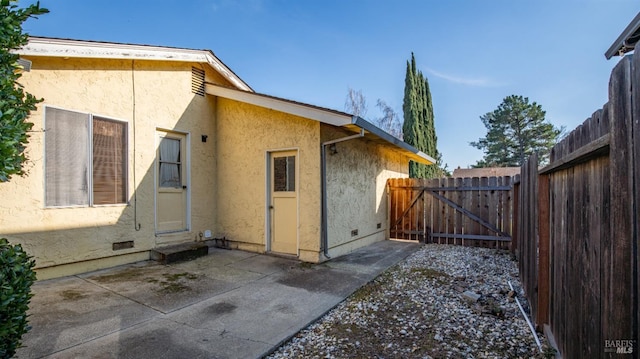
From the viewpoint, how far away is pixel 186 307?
3547 mm

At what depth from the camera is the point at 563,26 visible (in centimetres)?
852

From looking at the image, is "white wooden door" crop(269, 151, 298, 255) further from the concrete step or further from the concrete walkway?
the concrete step

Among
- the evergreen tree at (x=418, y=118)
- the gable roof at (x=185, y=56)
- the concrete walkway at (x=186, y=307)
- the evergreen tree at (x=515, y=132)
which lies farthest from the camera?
the evergreen tree at (x=515, y=132)

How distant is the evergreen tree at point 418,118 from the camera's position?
1870cm

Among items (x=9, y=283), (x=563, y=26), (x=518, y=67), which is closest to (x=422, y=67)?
(x=518, y=67)

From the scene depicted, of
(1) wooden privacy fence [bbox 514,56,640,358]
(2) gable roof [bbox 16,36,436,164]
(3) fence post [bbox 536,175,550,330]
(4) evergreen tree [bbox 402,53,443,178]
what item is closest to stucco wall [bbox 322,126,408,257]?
(2) gable roof [bbox 16,36,436,164]

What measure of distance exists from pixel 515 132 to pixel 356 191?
24.9 metres

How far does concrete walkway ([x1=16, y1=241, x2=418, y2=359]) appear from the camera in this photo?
2.66 meters

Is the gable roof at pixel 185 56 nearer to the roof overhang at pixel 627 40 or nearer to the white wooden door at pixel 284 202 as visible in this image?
the white wooden door at pixel 284 202

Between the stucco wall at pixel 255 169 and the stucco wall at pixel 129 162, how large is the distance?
378 millimetres

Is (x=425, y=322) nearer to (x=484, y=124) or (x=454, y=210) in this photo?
(x=454, y=210)

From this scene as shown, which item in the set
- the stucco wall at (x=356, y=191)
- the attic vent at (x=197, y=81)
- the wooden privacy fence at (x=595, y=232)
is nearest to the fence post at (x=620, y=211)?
the wooden privacy fence at (x=595, y=232)

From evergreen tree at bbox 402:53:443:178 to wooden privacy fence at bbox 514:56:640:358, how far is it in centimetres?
1619

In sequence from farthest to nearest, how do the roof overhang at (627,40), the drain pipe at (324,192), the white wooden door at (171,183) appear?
the white wooden door at (171,183) → the drain pipe at (324,192) → the roof overhang at (627,40)
